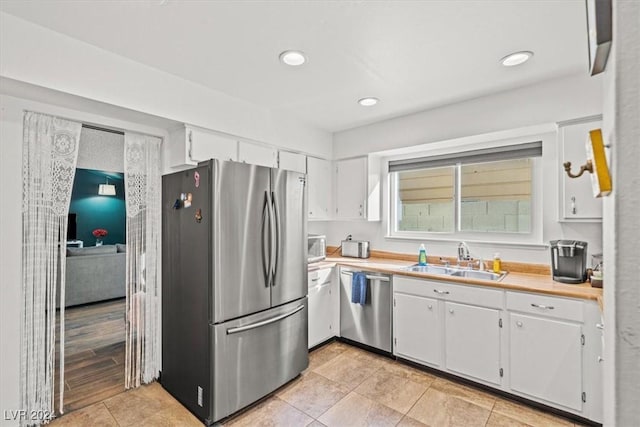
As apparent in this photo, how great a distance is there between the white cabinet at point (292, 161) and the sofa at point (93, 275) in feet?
11.1

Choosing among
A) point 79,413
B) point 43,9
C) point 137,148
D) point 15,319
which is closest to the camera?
point 43,9

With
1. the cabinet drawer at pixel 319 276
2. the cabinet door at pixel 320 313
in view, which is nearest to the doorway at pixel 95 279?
the cabinet door at pixel 320 313

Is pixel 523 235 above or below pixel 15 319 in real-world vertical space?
above

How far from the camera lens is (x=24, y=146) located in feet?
6.37

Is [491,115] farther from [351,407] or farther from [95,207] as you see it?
[95,207]

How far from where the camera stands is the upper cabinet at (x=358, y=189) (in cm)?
370

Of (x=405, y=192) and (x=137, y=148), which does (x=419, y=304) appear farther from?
(x=137, y=148)

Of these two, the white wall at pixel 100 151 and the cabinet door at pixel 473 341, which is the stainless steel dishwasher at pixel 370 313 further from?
the white wall at pixel 100 151

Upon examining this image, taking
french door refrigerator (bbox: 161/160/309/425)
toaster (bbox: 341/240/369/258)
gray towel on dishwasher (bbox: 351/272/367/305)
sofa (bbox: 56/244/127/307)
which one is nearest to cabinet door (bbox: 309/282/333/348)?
gray towel on dishwasher (bbox: 351/272/367/305)

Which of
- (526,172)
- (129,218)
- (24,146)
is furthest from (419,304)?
(24,146)

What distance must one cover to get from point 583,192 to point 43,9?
3729 mm

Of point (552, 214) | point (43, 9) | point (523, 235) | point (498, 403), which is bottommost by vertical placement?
point (498, 403)

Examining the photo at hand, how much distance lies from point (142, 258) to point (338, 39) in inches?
90.4

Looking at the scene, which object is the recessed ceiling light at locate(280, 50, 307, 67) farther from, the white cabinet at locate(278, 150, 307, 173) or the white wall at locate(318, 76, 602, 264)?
the white wall at locate(318, 76, 602, 264)
